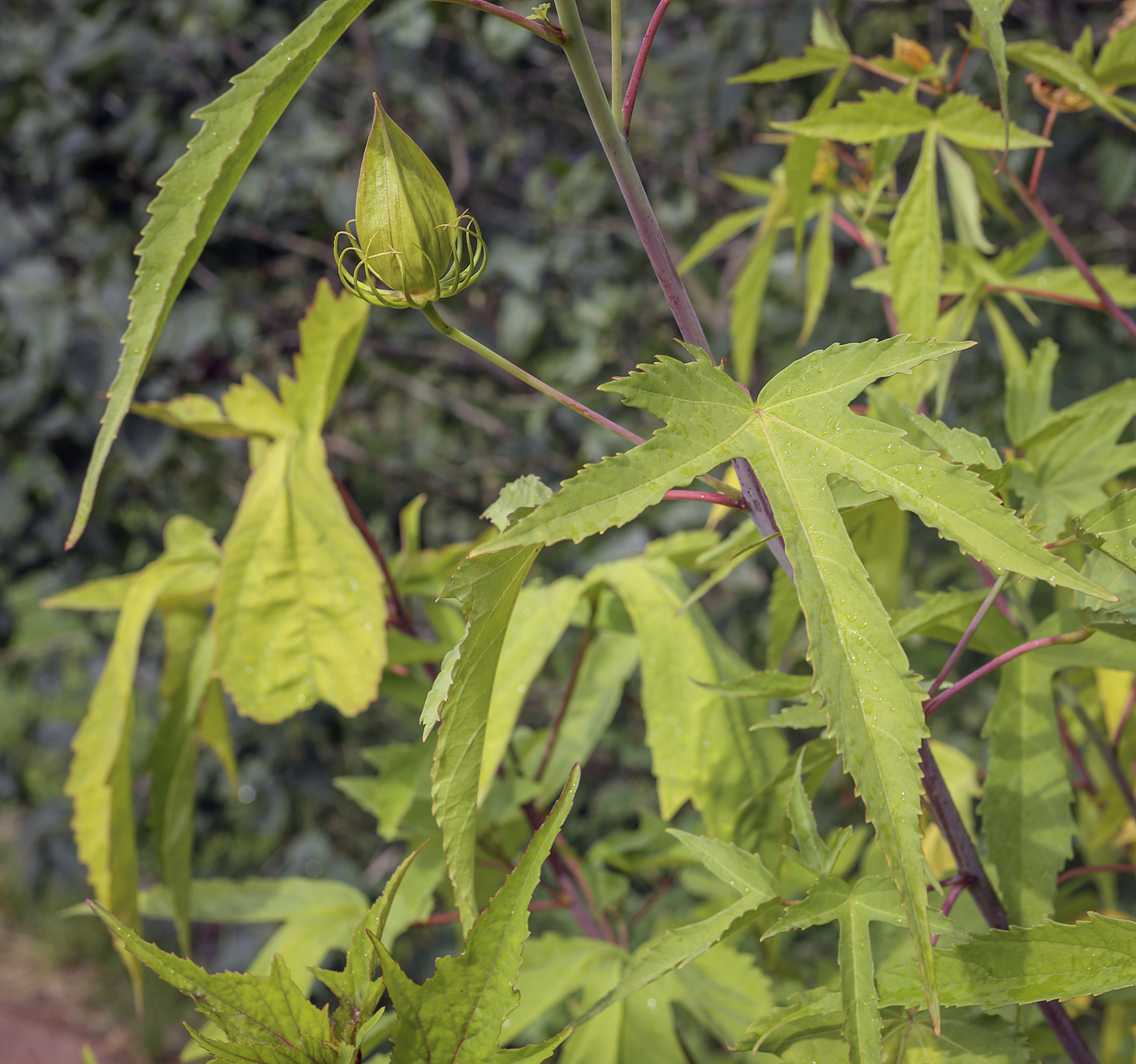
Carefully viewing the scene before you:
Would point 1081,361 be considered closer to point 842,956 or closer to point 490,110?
point 490,110

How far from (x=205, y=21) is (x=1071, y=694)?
4.28 ft

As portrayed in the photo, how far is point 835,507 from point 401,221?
0.16 metres

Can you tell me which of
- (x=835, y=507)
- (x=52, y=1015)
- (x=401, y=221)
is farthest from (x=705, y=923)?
(x=52, y=1015)

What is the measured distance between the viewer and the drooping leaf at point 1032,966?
27 centimetres

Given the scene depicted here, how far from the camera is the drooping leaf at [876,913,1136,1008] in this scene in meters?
0.27

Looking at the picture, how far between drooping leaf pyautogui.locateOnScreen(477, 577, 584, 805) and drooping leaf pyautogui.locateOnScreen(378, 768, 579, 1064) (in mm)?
167

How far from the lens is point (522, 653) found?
1.64 feet

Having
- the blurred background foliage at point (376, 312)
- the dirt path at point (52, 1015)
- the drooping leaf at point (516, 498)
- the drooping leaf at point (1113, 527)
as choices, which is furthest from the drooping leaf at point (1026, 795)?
the dirt path at point (52, 1015)

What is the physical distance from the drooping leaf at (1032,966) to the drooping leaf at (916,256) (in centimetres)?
27

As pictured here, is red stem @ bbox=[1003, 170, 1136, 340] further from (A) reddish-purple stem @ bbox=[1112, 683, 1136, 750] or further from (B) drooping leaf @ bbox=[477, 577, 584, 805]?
(B) drooping leaf @ bbox=[477, 577, 584, 805]

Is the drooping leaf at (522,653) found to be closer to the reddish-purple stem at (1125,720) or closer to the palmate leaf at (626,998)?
the palmate leaf at (626,998)

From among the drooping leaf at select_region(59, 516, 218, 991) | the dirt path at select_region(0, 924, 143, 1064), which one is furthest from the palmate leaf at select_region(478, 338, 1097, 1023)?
the dirt path at select_region(0, 924, 143, 1064)

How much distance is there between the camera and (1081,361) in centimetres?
112

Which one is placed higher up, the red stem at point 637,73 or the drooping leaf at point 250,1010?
the red stem at point 637,73
